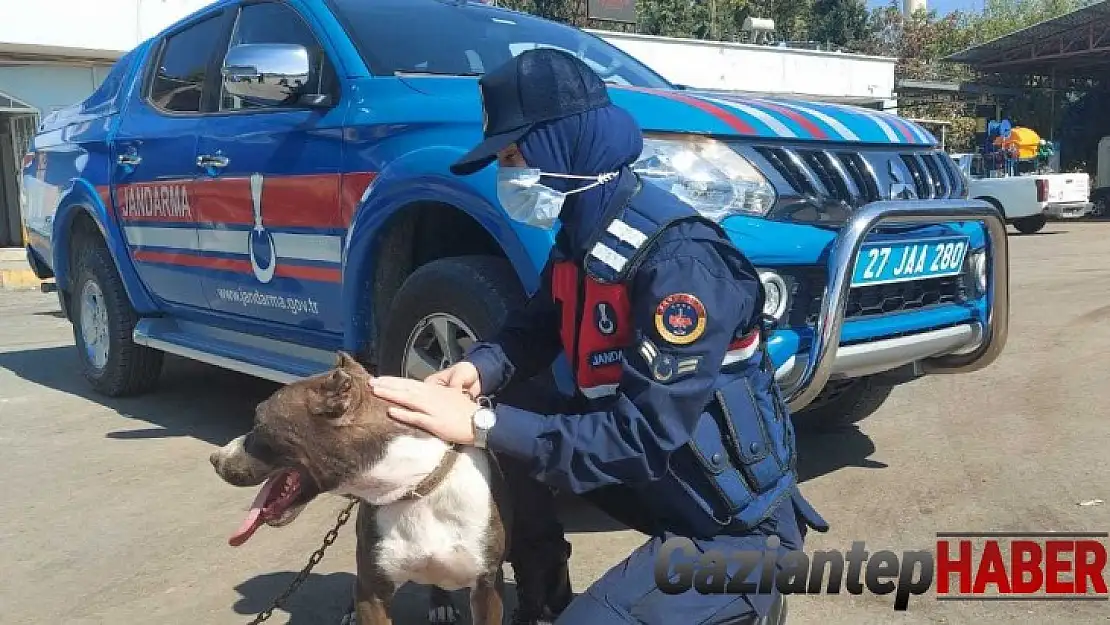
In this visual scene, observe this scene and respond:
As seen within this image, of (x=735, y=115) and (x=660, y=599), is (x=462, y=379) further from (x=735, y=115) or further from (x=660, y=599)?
(x=735, y=115)

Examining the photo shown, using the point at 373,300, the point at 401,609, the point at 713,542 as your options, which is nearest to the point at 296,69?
the point at 373,300

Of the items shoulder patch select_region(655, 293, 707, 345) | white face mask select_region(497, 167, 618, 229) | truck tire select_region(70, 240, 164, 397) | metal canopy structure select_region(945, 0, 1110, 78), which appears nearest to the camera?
shoulder patch select_region(655, 293, 707, 345)

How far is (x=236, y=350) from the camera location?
445cm

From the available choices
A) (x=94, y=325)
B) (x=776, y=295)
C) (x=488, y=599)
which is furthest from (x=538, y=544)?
(x=94, y=325)

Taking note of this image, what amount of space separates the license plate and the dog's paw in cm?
146

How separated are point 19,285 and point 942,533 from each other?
12916mm

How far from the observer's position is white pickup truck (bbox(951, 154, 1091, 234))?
55.0ft

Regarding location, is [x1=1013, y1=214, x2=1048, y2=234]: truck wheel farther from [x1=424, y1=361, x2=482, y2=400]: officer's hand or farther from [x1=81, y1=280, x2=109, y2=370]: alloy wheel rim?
[x1=424, y1=361, x2=482, y2=400]: officer's hand

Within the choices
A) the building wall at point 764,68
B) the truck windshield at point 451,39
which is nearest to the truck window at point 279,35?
the truck windshield at point 451,39

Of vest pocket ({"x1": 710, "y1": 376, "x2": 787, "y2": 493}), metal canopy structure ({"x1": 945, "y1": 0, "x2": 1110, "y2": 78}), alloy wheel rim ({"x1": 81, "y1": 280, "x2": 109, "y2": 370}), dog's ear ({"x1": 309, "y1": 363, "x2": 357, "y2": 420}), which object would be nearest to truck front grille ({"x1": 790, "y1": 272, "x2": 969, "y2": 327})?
vest pocket ({"x1": 710, "y1": 376, "x2": 787, "y2": 493})

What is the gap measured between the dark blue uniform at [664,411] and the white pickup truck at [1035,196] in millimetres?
15664

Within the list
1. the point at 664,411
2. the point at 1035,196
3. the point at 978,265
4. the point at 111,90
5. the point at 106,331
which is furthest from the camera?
the point at 1035,196

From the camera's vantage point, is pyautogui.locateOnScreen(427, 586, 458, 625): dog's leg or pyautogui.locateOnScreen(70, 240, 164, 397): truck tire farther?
pyautogui.locateOnScreen(70, 240, 164, 397): truck tire

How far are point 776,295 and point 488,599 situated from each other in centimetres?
124
